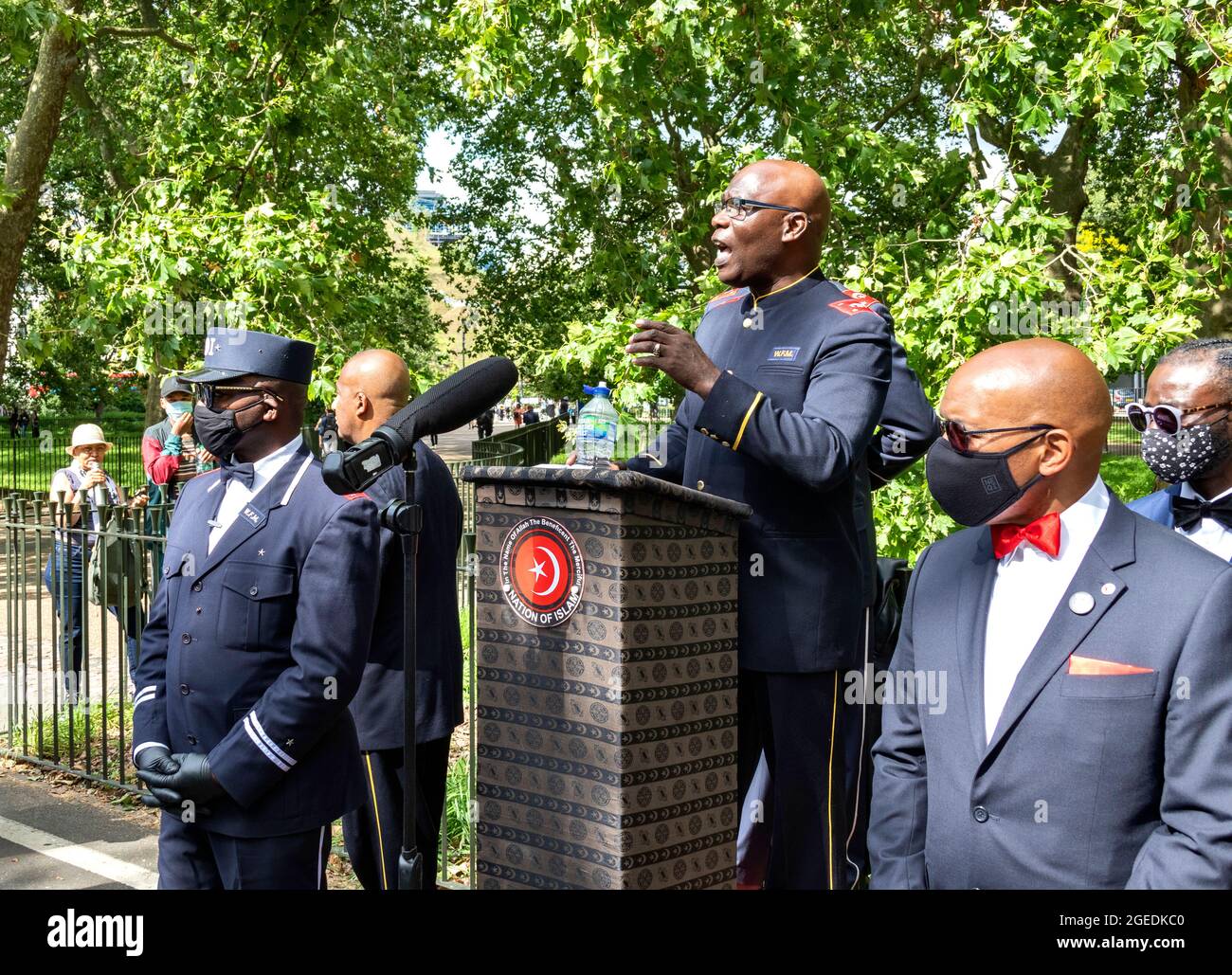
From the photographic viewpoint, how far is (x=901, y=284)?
29.9ft

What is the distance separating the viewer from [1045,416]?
2.42 m

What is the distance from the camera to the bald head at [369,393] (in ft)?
15.6

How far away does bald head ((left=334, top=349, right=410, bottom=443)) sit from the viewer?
475 cm

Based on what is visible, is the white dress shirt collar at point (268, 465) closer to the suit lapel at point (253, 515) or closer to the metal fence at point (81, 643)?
the suit lapel at point (253, 515)

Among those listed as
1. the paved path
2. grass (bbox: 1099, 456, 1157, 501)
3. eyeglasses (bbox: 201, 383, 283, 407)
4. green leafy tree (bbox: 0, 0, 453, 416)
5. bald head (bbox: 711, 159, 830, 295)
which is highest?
green leafy tree (bbox: 0, 0, 453, 416)

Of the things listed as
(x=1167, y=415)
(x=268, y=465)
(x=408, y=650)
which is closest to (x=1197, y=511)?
(x=1167, y=415)

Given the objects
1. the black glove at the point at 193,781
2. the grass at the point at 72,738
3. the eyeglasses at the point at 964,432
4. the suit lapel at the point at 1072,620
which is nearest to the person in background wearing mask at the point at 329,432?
the grass at the point at 72,738

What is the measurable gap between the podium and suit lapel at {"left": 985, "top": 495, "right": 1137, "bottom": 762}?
0.76 meters

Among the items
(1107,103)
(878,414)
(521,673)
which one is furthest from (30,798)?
(1107,103)

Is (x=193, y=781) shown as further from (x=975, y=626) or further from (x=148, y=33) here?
(x=148, y=33)

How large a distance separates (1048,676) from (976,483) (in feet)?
1.27

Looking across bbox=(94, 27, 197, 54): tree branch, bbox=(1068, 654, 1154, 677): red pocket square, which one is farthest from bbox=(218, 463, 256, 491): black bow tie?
bbox=(94, 27, 197, 54): tree branch

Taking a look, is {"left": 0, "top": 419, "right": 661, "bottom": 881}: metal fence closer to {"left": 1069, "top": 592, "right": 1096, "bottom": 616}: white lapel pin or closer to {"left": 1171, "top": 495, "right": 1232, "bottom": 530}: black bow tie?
{"left": 1171, "top": 495, "right": 1232, "bottom": 530}: black bow tie

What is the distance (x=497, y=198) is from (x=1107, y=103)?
1646cm
